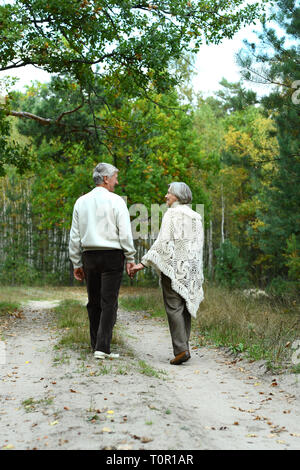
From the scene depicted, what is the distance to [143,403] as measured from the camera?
4.37 meters

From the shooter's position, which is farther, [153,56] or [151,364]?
[153,56]

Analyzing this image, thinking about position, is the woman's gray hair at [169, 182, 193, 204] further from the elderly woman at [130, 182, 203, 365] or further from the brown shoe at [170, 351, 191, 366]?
the brown shoe at [170, 351, 191, 366]

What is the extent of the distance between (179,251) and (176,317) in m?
0.81

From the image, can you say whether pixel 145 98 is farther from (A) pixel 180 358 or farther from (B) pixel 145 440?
(B) pixel 145 440

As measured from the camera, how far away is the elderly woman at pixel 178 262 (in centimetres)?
664

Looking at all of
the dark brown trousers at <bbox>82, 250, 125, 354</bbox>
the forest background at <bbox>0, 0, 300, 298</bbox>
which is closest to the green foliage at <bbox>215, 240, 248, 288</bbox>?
the forest background at <bbox>0, 0, 300, 298</bbox>

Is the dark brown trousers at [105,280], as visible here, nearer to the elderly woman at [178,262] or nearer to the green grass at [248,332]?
the elderly woman at [178,262]

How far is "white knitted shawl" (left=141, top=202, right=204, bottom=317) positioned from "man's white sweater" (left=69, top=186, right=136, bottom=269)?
22.7 inches

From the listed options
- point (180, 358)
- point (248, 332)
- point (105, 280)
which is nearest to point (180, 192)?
point (105, 280)

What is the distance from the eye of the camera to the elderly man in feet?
20.1

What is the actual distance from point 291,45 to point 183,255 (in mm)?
8508

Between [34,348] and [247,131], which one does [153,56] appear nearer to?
[34,348]
